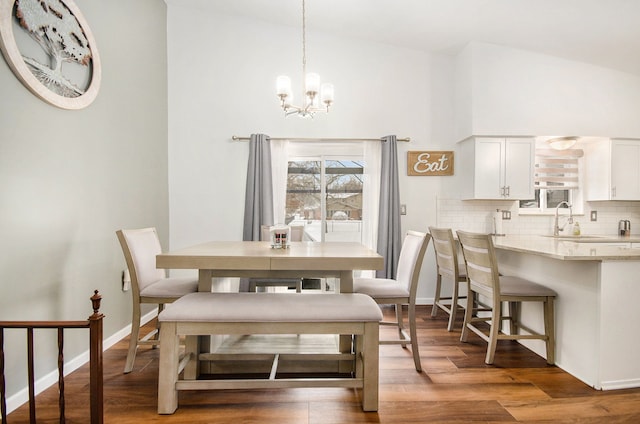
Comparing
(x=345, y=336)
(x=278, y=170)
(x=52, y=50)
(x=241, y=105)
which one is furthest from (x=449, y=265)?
(x=52, y=50)

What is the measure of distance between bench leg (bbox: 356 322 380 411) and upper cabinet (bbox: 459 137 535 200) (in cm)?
259

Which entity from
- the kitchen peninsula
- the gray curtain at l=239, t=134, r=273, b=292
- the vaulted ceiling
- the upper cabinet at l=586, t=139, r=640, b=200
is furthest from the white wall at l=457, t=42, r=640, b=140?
the gray curtain at l=239, t=134, r=273, b=292

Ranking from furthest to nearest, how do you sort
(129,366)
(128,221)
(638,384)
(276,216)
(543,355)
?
1. (276,216)
2. (128,221)
3. (543,355)
4. (129,366)
5. (638,384)

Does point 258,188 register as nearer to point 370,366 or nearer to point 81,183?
point 81,183

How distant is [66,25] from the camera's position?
2.24 metres

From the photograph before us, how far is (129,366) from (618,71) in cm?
539

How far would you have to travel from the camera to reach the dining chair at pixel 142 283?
2.30 m

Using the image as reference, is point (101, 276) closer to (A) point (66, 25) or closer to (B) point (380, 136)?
(A) point (66, 25)

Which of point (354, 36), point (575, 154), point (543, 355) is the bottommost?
point (543, 355)

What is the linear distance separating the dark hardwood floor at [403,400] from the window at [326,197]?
6.43 ft

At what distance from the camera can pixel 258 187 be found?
3.91 meters

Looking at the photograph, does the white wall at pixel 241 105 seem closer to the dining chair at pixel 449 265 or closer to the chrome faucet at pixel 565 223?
the dining chair at pixel 449 265

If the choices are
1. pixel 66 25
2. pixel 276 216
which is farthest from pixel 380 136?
pixel 66 25

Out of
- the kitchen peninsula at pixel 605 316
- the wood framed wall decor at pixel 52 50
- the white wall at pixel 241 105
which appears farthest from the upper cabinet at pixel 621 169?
the wood framed wall decor at pixel 52 50
